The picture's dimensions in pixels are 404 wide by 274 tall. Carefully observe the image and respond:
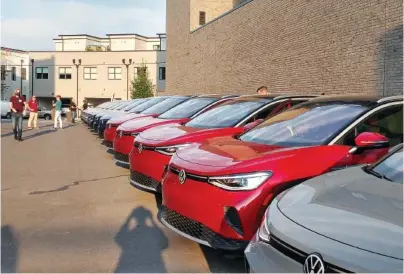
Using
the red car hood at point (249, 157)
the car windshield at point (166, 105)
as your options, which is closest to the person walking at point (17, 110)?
the car windshield at point (166, 105)

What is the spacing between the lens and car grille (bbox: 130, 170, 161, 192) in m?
5.99

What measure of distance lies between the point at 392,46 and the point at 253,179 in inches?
364

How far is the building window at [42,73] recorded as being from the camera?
→ 60719 millimetres

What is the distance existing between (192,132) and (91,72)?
5501 centimetres

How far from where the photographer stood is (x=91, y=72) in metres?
59.2

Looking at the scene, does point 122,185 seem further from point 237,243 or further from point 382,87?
point 382,87

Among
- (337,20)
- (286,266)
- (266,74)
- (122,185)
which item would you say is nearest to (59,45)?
(266,74)

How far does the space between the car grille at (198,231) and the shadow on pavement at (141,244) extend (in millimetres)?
353

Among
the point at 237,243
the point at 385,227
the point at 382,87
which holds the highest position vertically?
the point at 382,87

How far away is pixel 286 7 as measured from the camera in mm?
17688

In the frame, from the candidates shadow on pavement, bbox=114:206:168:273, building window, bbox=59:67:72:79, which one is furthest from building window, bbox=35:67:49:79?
shadow on pavement, bbox=114:206:168:273

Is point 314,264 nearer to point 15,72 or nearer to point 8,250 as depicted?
point 8,250

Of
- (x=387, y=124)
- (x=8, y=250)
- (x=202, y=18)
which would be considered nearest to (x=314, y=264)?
(x=387, y=124)

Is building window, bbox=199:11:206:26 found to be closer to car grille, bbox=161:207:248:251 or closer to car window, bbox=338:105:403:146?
car window, bbox=338:105:403:146
